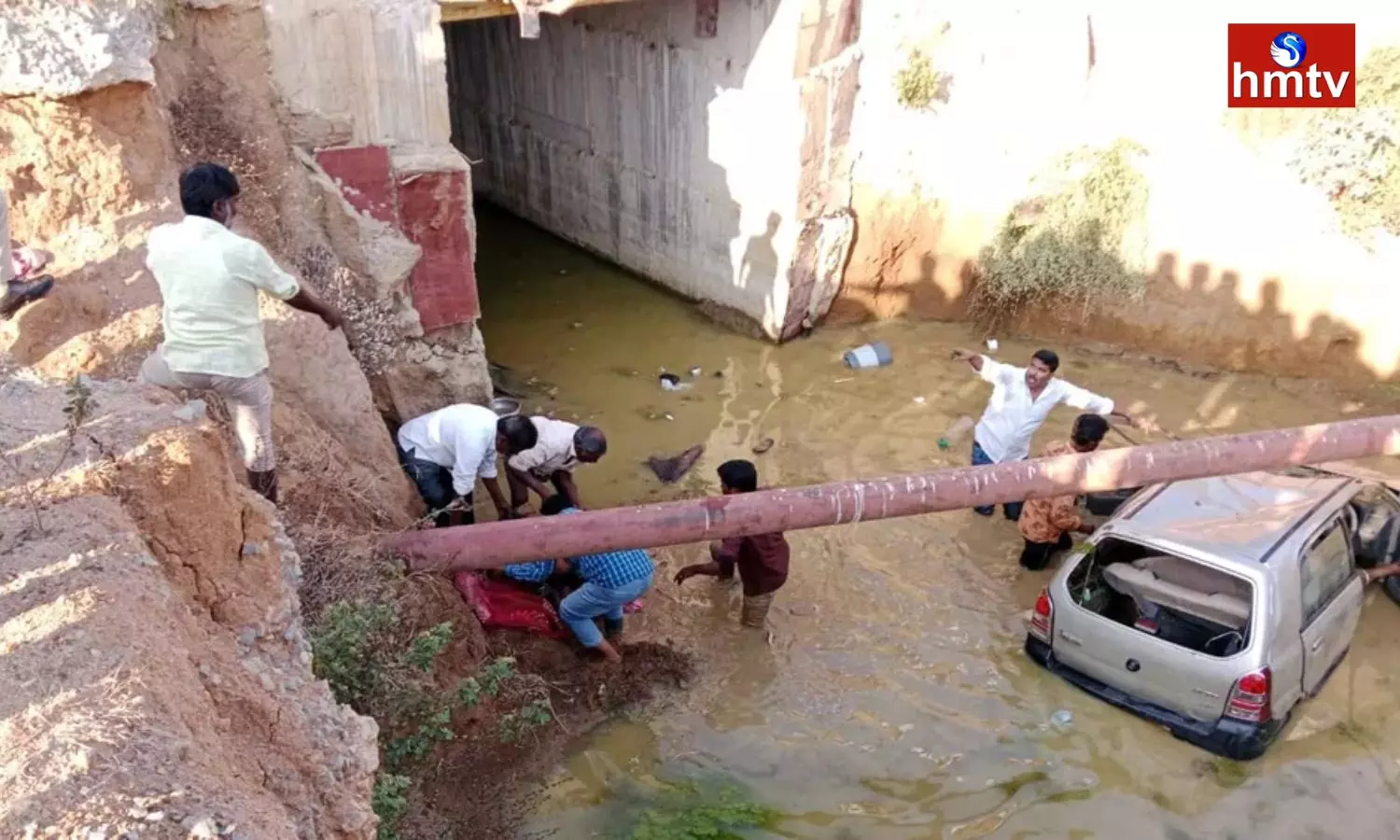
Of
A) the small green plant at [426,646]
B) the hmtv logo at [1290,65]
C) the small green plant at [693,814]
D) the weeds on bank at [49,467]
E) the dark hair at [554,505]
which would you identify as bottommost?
the small green plant at [693,814]

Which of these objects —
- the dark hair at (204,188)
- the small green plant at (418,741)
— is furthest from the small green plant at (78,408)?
the small green plant at (418,741)

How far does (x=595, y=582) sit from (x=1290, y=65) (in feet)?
25.5

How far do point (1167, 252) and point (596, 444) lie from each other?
6412 millimetres

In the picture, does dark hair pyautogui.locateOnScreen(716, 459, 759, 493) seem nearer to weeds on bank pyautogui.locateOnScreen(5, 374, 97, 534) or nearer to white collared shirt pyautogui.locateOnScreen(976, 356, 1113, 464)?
white collared shirt pyautogui.locateOnScreen(976, 356, 1113, 464)

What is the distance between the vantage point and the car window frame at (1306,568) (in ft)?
18.9

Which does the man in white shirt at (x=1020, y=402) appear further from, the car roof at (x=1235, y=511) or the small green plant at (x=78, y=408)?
the small green plant at (x=78, y=408)

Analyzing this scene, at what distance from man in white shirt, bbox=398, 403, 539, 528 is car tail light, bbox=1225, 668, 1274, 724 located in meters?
4.05

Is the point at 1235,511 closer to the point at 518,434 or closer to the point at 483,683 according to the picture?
the point at 518,434

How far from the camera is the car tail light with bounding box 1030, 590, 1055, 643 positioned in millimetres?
6207

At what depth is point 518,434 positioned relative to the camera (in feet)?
20.6

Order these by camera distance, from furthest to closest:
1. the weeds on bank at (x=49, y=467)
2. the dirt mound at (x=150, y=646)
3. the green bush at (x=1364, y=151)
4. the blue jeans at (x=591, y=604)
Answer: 1. the green bush at (x=1364, y=151)
2. the blue jeans at (x=591, y=604)
3. the weeds on bank at (x=49, y=467)
4. the dirt mound at (x=150, y=646)

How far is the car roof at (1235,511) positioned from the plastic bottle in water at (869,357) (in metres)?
4.03

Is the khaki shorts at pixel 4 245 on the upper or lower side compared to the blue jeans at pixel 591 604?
upper

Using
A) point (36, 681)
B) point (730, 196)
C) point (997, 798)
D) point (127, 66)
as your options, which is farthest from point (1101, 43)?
point (36, 681)
